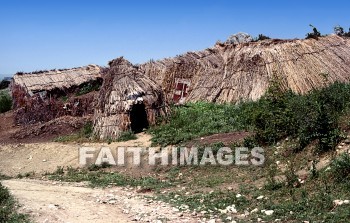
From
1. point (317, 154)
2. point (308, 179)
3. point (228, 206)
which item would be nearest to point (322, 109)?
point (317, 154)

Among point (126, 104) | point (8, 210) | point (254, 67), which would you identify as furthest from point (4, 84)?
point (8, 210)

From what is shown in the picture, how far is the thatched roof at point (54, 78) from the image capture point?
20.7 m

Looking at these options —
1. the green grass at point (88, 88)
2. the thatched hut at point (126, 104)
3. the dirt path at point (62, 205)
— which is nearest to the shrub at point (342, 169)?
the dirt path at point (62, 205)

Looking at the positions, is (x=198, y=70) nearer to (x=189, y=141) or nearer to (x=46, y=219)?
(x=189, y=141)

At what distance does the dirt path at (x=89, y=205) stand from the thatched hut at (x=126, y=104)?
15.7 ft

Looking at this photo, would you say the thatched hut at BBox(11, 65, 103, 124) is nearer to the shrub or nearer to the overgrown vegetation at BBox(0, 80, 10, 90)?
the overgrown vegetation at BBox(0, 80, 10, 90)

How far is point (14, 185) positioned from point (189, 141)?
4432 millimetres

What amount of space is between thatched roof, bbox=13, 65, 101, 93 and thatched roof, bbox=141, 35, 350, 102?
3.34 metres

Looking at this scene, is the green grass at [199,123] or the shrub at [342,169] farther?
the green grass at [199,123]

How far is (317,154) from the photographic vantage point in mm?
9484

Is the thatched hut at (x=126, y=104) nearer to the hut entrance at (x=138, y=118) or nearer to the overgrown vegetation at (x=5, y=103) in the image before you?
the hut entrance at (x=138, y=118)

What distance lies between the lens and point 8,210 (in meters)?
7.61

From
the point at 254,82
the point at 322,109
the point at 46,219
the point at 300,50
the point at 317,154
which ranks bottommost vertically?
the point at 46,219

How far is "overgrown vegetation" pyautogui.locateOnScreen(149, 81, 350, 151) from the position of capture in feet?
31.9
